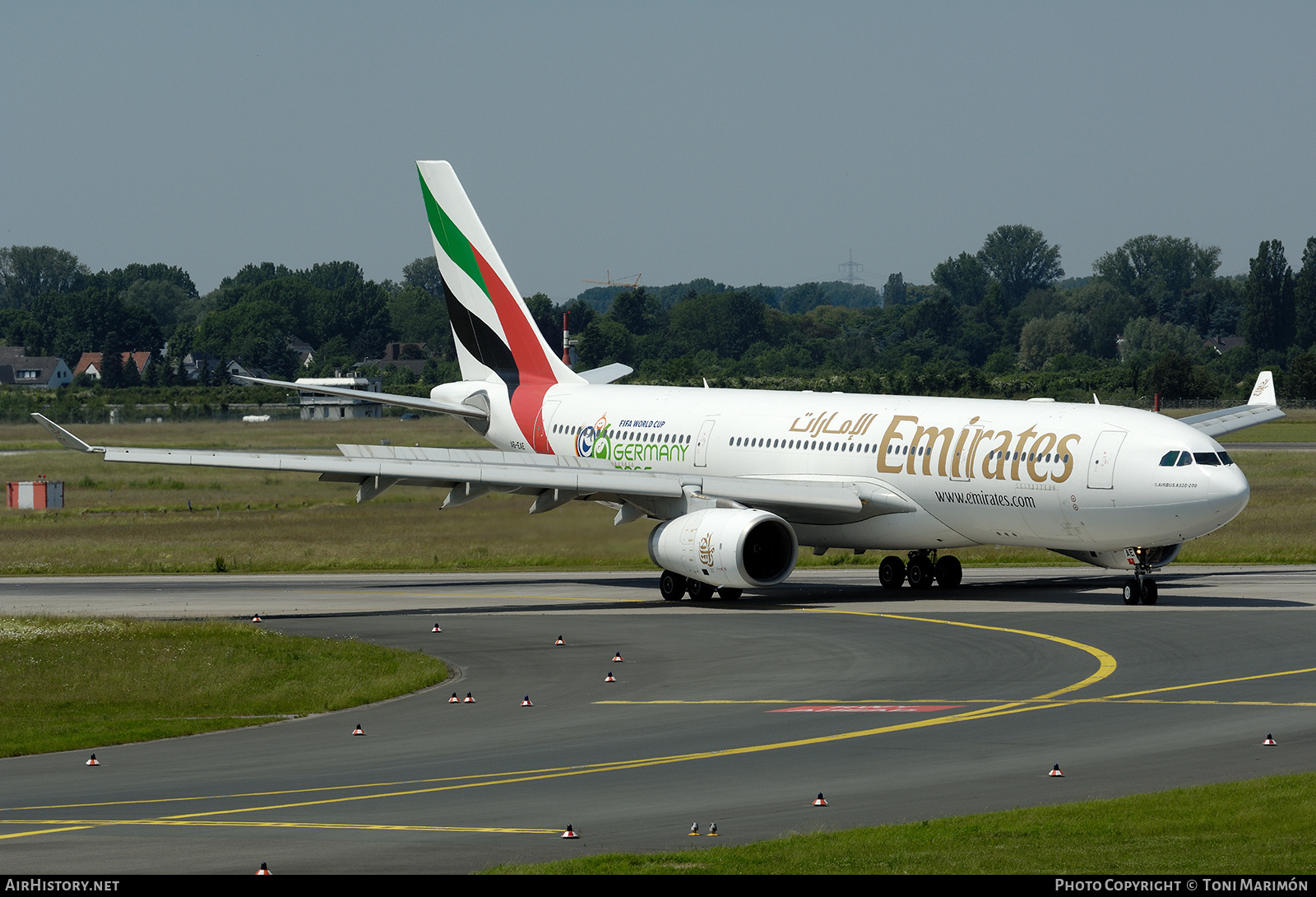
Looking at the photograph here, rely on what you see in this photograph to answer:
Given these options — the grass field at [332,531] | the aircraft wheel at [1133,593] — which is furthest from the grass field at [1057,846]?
the grass field at [332,531]

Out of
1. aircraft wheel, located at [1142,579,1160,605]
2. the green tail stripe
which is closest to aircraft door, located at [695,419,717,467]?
the green tail stripe

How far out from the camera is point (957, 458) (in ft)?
137

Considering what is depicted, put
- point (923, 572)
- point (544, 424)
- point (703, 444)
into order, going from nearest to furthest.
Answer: point (923, 572) → point (703, 444) → point (544, 424)

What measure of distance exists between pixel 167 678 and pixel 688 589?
16.7 meters

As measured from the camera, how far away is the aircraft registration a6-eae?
3912 centimetres

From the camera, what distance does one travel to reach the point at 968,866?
51.3 feet

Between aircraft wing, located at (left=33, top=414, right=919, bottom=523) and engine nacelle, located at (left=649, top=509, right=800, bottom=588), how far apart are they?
2.93ft

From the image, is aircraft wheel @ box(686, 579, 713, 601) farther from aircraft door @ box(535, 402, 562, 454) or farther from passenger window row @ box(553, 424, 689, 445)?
aircraft door @ box(535, 402, 562, 454)

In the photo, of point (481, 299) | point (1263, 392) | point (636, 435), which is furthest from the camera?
point (481, 299)

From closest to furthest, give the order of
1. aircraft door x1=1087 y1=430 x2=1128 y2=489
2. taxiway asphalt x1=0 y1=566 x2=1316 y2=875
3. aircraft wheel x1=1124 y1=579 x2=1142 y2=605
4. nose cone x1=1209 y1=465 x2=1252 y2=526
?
taxiway asphalt x1=0 y1=566 x2=1316 y2=875, nose cone x1=1209 y1=465 x2=1252 y2=526, aircraft door x1=1087 y1=430 x2=1128 y2=489, aircraft wheel x1=1124 y1=579 x2=1142 y2=605

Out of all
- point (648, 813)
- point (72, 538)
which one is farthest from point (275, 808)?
point (72, 538)

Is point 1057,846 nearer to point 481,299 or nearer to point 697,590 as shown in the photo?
point 697,590

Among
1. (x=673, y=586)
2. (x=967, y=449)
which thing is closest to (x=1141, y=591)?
(x=967, y=449)

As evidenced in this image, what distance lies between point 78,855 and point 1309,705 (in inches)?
744
